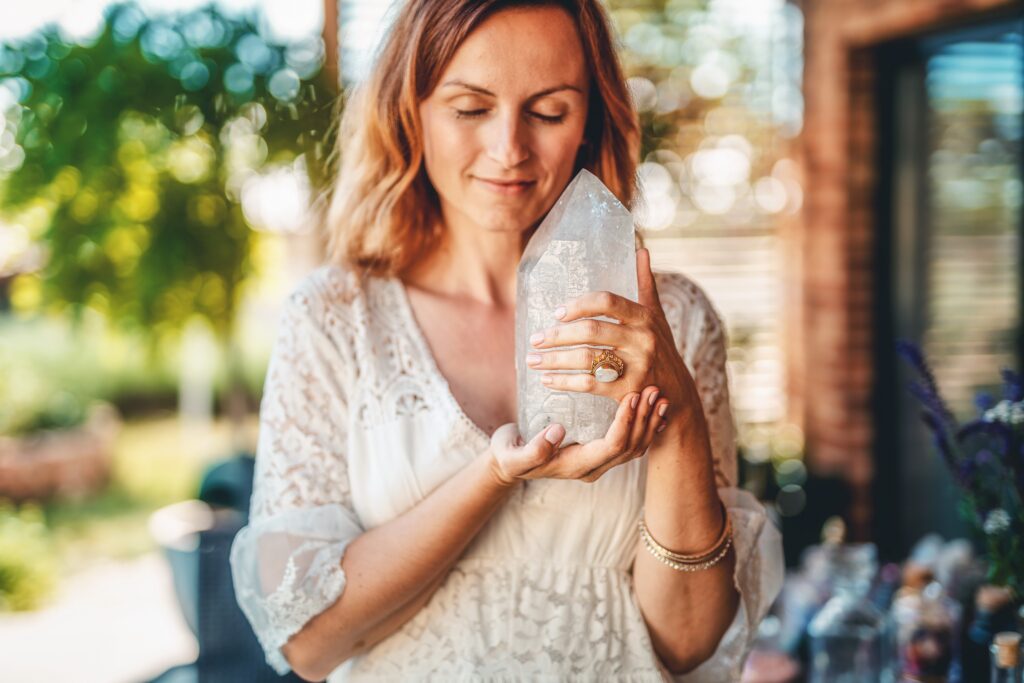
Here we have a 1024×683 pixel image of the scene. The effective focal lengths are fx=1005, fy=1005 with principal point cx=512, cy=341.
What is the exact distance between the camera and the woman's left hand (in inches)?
42.1

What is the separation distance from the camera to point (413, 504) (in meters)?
1.38

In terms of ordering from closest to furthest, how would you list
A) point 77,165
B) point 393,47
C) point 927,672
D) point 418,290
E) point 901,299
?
point 393,47
point 418,290
point 927,672
point 77,165
point 901,299

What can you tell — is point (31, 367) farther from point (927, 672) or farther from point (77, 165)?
point (927, 672)

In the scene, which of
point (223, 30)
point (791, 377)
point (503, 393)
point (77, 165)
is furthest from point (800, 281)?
point (503, 393)

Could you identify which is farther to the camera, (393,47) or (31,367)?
(31,367)

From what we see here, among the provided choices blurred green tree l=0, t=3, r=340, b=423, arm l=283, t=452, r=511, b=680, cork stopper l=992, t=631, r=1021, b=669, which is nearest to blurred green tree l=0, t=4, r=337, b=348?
blurred green tree l=0, t=3, r=340, b=423

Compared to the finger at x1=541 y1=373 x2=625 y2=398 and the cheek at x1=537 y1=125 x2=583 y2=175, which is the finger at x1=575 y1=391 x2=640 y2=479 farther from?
the cheek at x1=537 y1=125 x2=583 y2=175

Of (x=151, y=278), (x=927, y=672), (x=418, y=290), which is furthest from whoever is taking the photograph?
(x=151, y=278)

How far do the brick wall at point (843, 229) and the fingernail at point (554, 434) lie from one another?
3.13 metres

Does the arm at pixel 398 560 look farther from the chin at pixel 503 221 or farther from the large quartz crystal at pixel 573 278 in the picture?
the chin at pixel 503 221

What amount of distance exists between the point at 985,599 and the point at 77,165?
2.73m

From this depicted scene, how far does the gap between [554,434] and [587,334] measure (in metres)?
0.14

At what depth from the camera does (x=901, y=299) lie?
3.95m

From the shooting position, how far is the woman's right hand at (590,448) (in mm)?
1110
